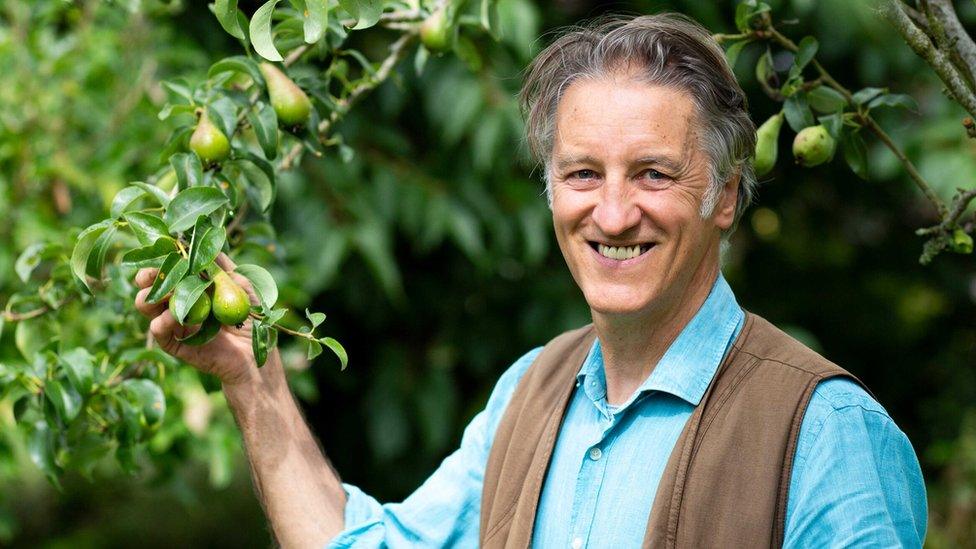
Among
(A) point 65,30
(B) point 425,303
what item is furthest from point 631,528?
(A) point 65,30

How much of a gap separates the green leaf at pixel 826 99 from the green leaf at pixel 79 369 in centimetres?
107

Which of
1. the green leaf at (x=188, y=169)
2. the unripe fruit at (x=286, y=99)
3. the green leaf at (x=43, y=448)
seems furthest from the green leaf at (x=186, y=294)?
the green leaf at (x=43, y=448)

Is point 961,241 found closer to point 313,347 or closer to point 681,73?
point 681,73

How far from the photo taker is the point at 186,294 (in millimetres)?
1279

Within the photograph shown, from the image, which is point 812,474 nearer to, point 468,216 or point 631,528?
point 631,528

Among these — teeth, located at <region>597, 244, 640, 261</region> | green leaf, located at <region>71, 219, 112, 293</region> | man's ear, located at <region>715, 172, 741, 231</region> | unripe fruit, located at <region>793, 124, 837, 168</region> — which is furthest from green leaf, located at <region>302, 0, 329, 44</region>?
unripe fruit, located at <region>793, 124, 837, 168</region>

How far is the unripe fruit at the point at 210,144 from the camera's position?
4.94 feet

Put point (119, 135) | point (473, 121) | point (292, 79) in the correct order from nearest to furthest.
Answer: point (292, 79), point (119, 135), point (473, 121)

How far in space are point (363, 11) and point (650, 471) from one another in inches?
25.1

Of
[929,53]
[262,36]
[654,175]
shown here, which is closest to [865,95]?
[929,53]

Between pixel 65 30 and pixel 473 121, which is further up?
pixel 65 30

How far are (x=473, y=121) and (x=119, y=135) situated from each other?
937 mm

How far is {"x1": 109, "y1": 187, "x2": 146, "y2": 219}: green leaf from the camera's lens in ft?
4.64

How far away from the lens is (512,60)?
3324 millimetres
